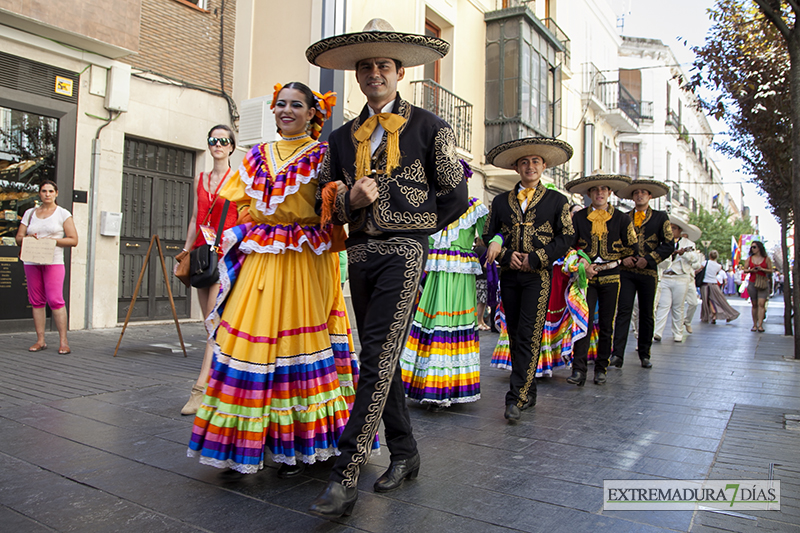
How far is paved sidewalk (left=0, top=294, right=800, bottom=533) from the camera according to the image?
2.78 meters

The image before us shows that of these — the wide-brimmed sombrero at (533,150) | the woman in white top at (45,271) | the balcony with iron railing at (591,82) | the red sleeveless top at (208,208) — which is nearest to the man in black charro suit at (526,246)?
the wide-brimmed sombrero at (533,150)

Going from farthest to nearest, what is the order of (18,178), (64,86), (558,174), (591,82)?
(591,82) < (558,174) < (64,86) < (18,178)

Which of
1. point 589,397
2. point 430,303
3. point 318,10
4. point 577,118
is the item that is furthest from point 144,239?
point 577,118

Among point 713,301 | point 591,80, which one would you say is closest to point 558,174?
point 591,80

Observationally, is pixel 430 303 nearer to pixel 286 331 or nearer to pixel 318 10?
pixel 286 331

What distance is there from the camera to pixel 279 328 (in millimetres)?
3295

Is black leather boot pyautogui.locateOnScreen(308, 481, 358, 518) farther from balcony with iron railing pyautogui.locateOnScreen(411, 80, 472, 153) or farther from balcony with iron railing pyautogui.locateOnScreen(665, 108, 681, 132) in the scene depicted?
balcony with iron railing pyautogui.locateOnScreen(665, 108, 681, 132)

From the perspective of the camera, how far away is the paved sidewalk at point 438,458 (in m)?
2.78

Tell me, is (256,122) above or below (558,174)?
below

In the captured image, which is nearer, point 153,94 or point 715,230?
point 153,94

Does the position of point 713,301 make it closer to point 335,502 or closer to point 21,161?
point 21,161

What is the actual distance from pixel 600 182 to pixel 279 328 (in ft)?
16.3

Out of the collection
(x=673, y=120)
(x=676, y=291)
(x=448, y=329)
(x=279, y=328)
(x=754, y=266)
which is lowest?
(x=448, y=329)

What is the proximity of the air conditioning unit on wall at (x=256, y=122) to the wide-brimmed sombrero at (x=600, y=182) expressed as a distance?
5.89 m
